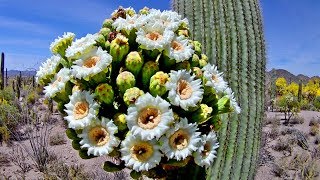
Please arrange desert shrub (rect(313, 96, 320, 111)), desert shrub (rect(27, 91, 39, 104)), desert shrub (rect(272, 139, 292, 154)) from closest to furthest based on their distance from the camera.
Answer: desert shrub (rect(272, 139, 292, 154)), desert shrub (rect(27, 91, 39, 104)), desert shrub (rect(313, 96, 320, 111))

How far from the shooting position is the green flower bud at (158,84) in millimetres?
1328

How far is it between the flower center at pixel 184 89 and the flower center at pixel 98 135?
0.85ft

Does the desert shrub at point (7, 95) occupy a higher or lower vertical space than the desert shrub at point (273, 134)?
higher

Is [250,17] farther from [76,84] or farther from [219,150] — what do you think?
[76,84]

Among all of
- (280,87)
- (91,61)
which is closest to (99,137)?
(91,61)

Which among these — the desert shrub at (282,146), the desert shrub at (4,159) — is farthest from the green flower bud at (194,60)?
the desert shrub at (282,146)

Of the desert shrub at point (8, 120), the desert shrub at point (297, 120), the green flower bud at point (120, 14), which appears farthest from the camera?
the desert shrub at point (297, 120)

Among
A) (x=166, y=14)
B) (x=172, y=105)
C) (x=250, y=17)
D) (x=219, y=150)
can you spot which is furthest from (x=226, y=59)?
(x=172, y=105)

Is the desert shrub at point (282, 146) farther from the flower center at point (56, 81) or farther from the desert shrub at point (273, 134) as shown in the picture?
the flower center at point (56, 81)

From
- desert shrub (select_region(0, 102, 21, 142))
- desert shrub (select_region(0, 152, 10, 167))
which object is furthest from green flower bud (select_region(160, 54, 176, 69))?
desert shrub (select_region(0, 102, 21, 142))

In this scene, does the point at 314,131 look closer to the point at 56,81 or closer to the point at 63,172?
the point at 63,172

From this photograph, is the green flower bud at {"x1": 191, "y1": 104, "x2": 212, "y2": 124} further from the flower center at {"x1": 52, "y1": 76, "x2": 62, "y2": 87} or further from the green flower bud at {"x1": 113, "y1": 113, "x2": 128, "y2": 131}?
the flower center at {"x1": 52, "y1": 76, "x2": 62, "y2": 87}

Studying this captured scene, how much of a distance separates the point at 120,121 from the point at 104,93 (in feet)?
0.33

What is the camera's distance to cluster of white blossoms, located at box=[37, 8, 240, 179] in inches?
51.4
